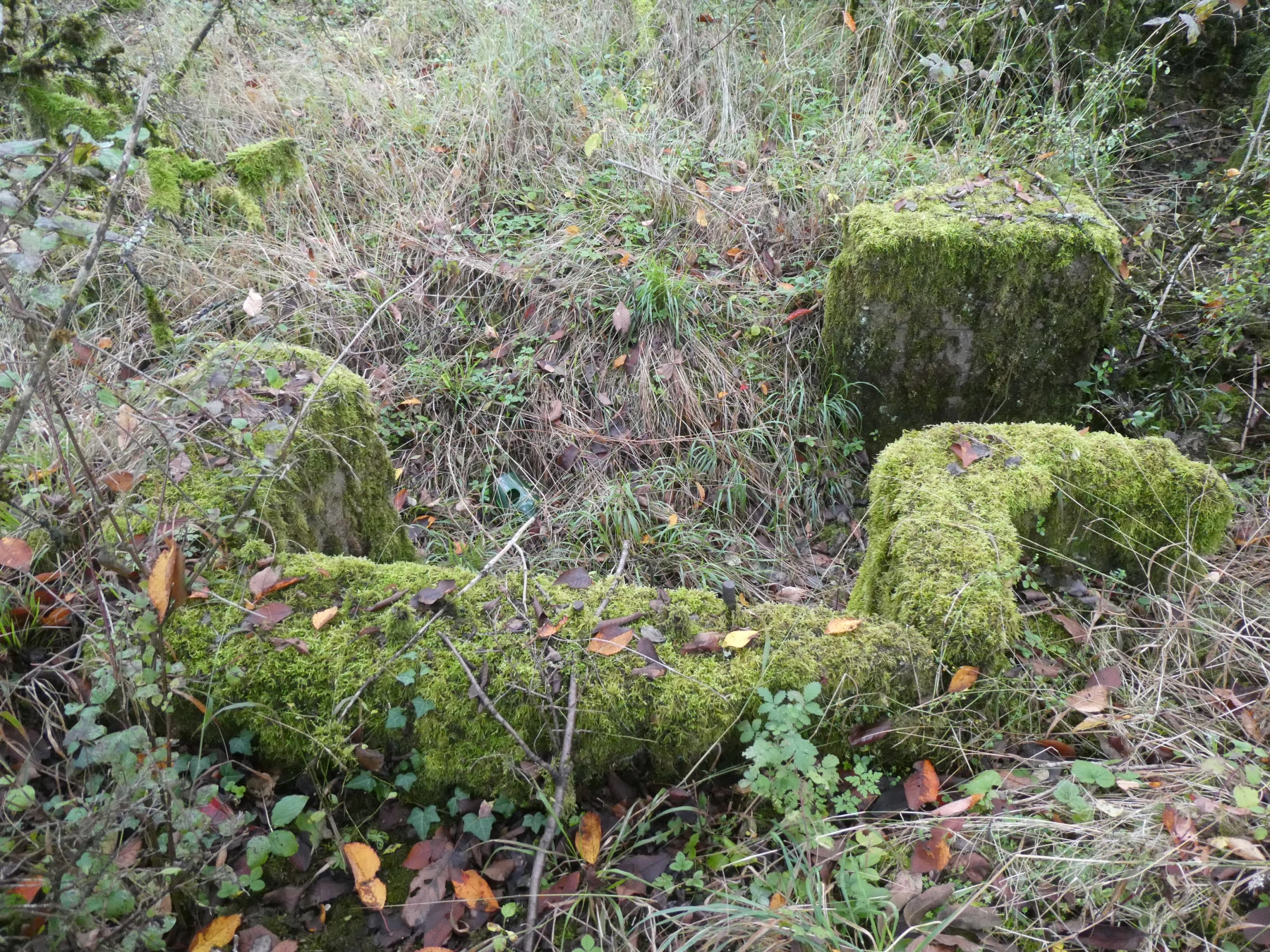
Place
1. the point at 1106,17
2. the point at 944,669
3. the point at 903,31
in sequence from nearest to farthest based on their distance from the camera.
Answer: the point at 944,669 → the point at 1106,17 → the point at 903,31

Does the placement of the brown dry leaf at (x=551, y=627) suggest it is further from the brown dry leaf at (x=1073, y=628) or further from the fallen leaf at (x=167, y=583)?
the brown dry leaf at (x=1073, y=628)

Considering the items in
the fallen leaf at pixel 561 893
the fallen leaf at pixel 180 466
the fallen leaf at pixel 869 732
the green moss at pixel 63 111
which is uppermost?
the green moss at pixel 63 111

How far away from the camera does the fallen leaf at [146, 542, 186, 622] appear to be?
1455mm

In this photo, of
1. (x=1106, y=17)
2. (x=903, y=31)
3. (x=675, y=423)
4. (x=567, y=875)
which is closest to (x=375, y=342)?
(x=675, y=423)

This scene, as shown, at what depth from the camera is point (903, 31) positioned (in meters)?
4.97

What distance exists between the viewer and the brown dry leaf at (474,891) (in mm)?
1660

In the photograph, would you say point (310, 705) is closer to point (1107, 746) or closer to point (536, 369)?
point (1107, 746)

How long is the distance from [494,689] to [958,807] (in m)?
1.10

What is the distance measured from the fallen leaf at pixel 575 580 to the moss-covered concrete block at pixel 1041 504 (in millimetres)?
865

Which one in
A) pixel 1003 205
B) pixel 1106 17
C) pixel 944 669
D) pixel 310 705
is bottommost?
pixel 944 669

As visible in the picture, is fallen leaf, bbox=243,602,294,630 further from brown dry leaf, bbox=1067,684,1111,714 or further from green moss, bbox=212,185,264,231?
green moss, bbox=212,185,264,231

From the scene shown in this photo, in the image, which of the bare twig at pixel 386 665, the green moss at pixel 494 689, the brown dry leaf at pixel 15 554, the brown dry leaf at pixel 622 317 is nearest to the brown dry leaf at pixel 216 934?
the green moss at pixel 494 689

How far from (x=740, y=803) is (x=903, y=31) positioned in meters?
5.10

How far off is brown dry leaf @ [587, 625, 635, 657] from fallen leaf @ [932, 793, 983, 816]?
2.65ft
